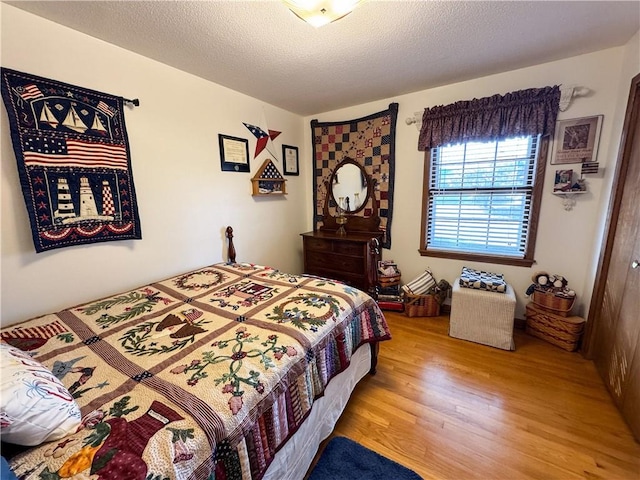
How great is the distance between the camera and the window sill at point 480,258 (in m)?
2.45

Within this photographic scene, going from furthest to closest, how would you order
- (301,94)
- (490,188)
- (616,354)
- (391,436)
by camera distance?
(301,94) → (490,188) → (616,354) → (391,436)

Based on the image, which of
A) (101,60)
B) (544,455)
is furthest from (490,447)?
(101,60)

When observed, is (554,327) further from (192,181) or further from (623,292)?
(192,181)

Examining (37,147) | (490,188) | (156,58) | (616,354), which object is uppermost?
(156,58)

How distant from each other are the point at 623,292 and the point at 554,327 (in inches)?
26.1

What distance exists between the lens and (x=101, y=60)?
1.72 meters

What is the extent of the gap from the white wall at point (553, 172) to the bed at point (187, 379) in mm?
1586

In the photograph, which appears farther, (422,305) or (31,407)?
(422,305)

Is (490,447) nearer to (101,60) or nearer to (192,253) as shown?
(192,253)

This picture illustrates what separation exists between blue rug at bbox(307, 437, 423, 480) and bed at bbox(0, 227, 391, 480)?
0.38ft

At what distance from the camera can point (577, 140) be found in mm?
2123

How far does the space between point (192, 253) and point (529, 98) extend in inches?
125

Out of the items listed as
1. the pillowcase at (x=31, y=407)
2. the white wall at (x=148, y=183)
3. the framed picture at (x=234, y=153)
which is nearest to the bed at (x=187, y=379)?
the pillowcase at (x=31, y=407)

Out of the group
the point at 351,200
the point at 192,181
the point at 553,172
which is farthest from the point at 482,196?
the point at 192,181
